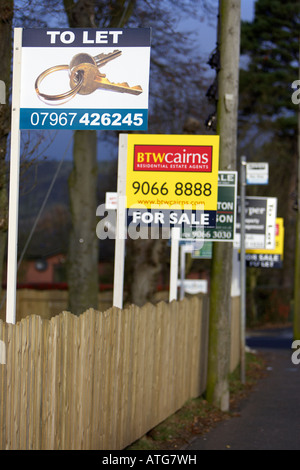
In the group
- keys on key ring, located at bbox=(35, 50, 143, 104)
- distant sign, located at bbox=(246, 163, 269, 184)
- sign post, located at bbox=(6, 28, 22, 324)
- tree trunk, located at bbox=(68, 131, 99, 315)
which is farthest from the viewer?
tree trunk, located at bbox=(68, 131, 99, 315)

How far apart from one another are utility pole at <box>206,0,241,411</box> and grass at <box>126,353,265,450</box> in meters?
0.37

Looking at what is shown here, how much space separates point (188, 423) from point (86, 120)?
14.7 feet

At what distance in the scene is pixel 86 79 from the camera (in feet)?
28.7

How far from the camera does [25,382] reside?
6688 mm

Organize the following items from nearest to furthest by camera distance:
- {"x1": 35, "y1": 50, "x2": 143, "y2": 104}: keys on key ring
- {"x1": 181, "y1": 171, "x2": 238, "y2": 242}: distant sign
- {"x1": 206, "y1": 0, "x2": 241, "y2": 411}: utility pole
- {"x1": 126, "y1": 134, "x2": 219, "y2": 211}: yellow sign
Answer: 1. {"x1": 35, "y1": 50, "x2": 143, "y2": 104}: keys on key ring
2. {"x1": 126, "y1": 134, "x2": 219, "y2": 211}: yellow sign
3. {"x1": 181, "y1": 171, "x2": 238, "y2": 242}: distant sign
4. {"x1": 206, "y1": 0, "x2": 241, "y2": 411}: utility pole

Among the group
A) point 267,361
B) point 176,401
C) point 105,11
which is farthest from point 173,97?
point 176,401

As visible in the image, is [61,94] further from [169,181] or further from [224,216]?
[224,216]

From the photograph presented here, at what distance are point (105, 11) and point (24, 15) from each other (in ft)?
30.0

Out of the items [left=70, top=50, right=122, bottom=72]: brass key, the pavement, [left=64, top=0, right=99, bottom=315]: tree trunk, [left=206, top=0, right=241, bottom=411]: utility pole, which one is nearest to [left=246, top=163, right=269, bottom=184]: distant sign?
the pavement

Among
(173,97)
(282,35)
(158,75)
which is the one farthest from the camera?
(282,35)

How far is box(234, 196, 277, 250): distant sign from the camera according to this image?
1775 cm

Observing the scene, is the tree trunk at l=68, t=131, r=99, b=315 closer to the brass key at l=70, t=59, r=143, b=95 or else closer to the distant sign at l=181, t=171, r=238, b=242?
the distant sign at l=181, t=171, r=238, b=242

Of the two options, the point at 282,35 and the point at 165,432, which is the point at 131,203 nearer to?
the point at 165,432

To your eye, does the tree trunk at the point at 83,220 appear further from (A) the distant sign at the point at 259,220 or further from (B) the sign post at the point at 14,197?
(B) the sign post at the point at 14,197
